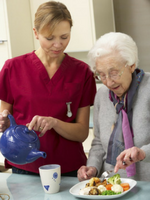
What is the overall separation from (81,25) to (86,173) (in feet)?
5.69

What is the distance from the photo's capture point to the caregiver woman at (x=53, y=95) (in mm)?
1492

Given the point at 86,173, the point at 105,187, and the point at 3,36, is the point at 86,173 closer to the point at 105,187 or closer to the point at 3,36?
the point at 105,187

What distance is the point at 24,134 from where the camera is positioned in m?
1.25

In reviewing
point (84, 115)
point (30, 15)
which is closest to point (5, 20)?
point (30, 15)

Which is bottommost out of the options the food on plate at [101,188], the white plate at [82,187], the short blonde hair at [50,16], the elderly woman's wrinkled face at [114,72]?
the white plate at [82,187]

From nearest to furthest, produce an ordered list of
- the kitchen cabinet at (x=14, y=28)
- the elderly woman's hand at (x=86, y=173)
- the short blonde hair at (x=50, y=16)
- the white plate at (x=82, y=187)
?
the white plate at (x=82, y=187) < the elderly woman's hand at (x=86, y=173) < the short blonde hair at (x=50, y=16) < the kitchen cabinet at (x=14, y=28)

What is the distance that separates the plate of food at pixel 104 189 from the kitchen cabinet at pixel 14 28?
198 cm

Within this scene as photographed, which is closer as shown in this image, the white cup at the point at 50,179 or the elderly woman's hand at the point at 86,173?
the white cup at the point at 50,179

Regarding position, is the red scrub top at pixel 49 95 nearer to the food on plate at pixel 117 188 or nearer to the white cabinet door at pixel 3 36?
the food on plate at pixel 117 188

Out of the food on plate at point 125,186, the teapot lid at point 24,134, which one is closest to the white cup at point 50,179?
the teapot lid at point 24,134

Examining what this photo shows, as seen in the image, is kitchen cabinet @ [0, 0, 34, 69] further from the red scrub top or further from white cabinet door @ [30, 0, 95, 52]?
the red scrub top

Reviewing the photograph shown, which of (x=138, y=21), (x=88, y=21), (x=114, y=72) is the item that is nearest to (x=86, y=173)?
(x=114, y=72)

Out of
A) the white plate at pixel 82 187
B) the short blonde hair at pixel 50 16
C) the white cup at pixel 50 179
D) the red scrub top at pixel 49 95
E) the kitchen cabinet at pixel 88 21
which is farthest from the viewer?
the kitchen cabinet at pixel 88 21

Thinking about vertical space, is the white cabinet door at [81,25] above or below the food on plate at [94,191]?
above
